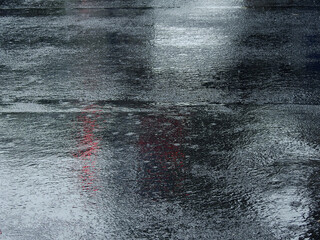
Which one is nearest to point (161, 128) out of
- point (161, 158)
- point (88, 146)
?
point (161, 158)

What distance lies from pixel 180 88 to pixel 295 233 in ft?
10.1

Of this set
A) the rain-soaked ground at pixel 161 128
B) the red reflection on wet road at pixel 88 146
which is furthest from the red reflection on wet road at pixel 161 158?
the red reflection on wet road at pixel 88 146

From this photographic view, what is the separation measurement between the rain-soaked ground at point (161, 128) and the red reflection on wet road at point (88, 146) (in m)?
0.02

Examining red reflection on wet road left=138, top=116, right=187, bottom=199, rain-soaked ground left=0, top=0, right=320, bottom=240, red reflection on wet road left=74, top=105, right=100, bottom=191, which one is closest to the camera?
rain-soaked ground left=0, top=0, right=320, bottom=240

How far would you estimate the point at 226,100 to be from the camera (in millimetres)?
5730

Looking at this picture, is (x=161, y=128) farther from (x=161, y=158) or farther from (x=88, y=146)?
(x=88, y=146)

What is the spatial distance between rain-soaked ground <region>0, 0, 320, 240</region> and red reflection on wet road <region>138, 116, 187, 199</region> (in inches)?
0.6

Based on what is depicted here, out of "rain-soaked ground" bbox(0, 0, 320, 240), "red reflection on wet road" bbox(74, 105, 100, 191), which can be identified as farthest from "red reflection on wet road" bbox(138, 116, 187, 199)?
"red reflection on wet road" bbox(74, 105, 100, 191)

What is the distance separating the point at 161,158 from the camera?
4422 millimetres

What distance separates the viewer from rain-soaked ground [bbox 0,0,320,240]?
11.7 ft

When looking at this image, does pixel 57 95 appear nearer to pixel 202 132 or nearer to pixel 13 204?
pixel 202 132

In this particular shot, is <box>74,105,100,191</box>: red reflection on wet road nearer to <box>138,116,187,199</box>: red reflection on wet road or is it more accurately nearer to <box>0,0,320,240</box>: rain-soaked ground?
<box>0,0,320,240</box>: rain-soaked ground

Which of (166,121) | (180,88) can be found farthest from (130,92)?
(166,121)

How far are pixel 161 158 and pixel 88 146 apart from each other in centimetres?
76
